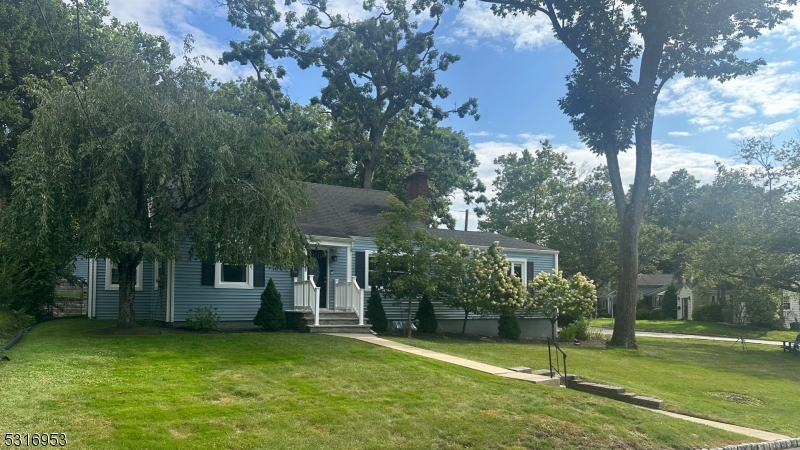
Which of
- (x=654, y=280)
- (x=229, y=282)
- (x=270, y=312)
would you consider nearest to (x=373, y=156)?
(x=229, y=282)

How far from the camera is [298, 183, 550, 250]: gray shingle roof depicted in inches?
785

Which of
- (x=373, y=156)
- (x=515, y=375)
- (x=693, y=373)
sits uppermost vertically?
(x=373, y=156)

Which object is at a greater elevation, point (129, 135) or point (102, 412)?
point (129, 135)

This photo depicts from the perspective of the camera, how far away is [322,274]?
19719 mm

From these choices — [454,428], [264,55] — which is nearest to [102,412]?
[454,428]

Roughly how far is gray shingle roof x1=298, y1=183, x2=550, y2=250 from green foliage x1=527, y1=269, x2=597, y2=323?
88.9 inches

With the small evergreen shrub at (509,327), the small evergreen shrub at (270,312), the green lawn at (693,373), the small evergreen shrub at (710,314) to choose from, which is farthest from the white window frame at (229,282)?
the small evergreen shrub at (710,314)

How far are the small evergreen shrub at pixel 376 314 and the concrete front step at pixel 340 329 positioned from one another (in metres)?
1.43

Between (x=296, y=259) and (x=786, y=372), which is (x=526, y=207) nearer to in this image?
(x=786, y=372)

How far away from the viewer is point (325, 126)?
132 feet

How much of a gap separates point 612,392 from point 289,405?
20.5ft

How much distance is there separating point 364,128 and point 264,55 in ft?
23.0

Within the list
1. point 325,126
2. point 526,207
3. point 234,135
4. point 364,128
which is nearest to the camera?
point 234,135

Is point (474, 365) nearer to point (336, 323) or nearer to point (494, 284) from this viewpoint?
point (336, 323)
